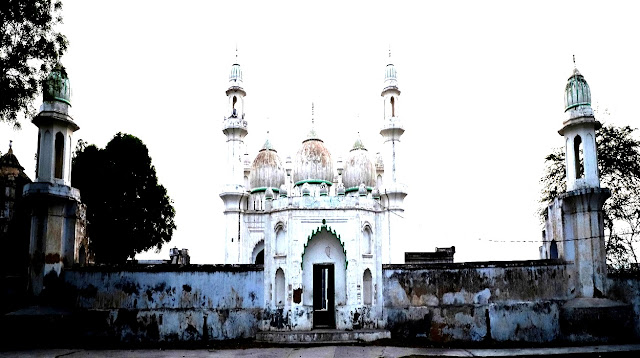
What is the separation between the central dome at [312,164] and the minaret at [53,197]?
9.55 m

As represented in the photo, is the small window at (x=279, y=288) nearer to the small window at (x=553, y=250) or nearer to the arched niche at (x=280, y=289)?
the arched niche at (x=280, y=289)

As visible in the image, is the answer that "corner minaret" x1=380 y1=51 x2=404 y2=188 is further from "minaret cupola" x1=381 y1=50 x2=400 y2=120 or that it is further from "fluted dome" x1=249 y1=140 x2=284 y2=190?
"fluted dome" x1=249 y1=140 x2=284 y2=190

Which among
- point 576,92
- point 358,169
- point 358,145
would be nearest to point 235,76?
point 358,145

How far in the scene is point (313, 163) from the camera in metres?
23.6

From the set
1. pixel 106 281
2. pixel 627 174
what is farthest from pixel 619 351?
pixel 106 281

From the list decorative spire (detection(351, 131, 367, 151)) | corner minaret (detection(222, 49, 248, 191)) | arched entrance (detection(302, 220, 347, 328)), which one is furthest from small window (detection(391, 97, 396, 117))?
arched entrance (detection(302, 220, 347, 328))

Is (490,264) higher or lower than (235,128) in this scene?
lower

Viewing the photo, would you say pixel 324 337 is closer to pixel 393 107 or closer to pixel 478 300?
pixel 478 300

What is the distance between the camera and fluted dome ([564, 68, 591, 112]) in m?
16.3

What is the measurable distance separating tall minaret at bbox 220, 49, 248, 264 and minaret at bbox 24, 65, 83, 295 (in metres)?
8.67

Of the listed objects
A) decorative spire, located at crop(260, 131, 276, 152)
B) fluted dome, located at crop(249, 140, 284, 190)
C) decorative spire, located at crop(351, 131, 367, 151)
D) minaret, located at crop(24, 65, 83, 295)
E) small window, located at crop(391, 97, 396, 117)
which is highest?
small window, located at crop(391, 97, 396, 117)

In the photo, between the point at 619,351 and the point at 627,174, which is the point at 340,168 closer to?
the point at 627,174

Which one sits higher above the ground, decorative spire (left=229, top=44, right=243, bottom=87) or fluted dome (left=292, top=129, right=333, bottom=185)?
decorative spire (left=229, top=44, right=243, bottom=87)

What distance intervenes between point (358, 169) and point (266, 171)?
167 inches
